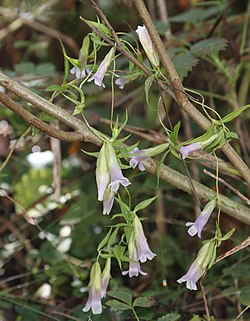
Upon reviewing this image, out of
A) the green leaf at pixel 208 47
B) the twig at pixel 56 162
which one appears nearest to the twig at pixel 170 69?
the green leaf at pixel 208 47

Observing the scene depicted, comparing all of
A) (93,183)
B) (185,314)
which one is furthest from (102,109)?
(185,314)

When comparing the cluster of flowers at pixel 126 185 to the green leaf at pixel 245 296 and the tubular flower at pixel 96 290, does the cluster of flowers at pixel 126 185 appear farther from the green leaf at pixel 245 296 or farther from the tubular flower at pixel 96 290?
the green leaf at pixel 245 296

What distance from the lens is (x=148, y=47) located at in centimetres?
87

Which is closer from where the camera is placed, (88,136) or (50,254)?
(88,136)

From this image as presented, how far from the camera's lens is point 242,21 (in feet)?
5.57

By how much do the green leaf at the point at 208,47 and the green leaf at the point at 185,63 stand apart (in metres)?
0.01

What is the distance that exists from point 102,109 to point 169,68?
3.01 ft

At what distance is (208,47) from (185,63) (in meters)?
0.07

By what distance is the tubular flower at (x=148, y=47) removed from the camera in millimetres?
861

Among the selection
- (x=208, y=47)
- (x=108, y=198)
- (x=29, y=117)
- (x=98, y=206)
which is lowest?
(x=98, y=206)

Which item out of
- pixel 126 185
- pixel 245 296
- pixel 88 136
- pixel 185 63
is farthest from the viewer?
pixel 185 63

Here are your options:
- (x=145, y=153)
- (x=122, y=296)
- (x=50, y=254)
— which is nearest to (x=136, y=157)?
(x=145, y=153)

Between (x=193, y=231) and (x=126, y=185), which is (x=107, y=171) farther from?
(x=193, y=231)

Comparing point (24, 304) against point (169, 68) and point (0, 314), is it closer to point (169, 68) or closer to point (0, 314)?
point (0, 314)
